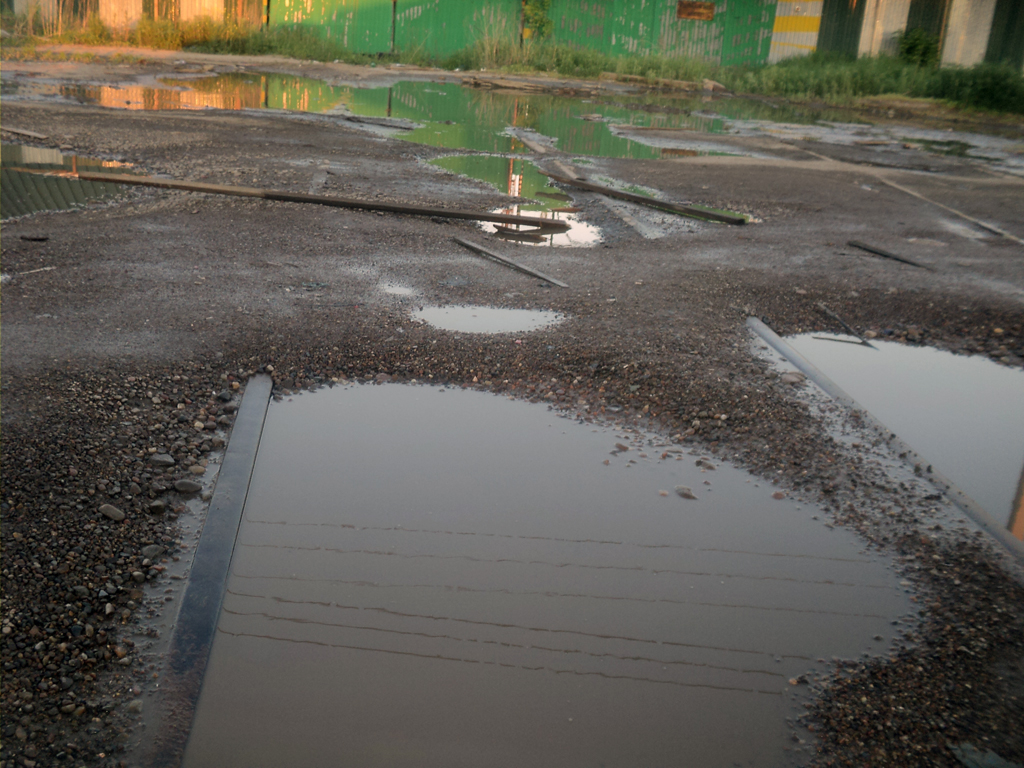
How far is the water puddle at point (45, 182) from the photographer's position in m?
5.67

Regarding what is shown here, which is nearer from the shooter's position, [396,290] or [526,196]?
[396,290]

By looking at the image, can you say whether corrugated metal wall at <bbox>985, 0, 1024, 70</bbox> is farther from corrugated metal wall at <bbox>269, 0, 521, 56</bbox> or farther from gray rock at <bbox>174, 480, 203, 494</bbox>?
gray rock at <bbox>174, 480, 203, 494</bbox>

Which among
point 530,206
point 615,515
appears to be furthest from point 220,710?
point 530,206

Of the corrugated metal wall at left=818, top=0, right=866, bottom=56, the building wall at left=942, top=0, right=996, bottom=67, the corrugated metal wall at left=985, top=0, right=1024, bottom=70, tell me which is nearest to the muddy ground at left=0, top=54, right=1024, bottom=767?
the corrugated metal wall at left=985, top=0, right=1024, bottom=70

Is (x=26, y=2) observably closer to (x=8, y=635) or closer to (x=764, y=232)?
(x=764, y=232)

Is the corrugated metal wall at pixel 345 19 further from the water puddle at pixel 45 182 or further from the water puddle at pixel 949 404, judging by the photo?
the water puddle at pixel 949 404

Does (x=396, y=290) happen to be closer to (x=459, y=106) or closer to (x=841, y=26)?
(x=459, y=106)

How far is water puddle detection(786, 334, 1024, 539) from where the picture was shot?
311cm

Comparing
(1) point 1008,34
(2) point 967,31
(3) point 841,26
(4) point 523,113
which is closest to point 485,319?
(4) point 523,113

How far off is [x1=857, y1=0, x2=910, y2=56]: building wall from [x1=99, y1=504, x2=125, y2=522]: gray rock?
23.9m

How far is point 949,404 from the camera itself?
3.70 meters

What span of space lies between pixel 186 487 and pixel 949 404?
10.5 ft

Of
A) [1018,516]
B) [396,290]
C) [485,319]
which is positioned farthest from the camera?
[396,290]

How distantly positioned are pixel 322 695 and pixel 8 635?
28.9 inches
